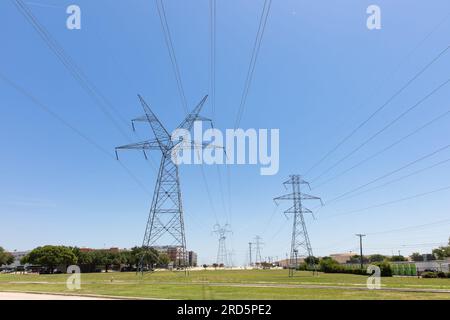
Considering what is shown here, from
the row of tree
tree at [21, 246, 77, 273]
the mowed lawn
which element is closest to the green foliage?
the mowed lawn

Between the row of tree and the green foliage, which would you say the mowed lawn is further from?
the row of tree

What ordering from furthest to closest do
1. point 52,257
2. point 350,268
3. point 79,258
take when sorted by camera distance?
point 79,258, point 52,257, point 350,268

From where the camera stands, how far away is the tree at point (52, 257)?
429ft

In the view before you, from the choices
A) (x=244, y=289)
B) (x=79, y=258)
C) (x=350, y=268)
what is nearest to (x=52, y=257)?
(x=79, y=258)

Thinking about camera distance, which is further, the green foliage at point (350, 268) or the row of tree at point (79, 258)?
the row of tree at point (79, 258)

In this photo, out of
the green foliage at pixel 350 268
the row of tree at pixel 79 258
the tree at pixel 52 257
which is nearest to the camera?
the green foliage at pixel 350 268

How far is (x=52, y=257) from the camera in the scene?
13125 centimetres

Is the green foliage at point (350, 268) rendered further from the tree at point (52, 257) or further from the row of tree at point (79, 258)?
the tree at point (52, 257)

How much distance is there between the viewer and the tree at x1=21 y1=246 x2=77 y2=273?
130875 mm

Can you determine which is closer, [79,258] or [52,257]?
[52,257]

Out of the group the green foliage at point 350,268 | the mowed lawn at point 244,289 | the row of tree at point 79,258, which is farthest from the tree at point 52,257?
the mowed lawn at point 244,289

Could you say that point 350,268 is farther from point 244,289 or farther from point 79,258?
point 79,258
